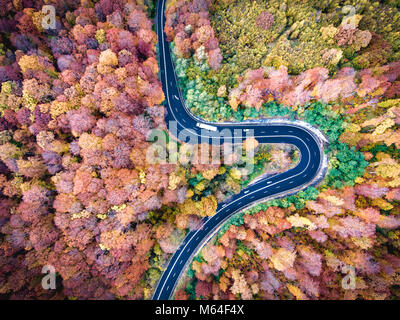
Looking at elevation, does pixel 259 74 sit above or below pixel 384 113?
above

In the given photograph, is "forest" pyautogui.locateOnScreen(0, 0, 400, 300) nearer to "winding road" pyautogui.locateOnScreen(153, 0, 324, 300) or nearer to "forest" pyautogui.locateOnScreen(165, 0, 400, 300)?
"forest" pyautogui.locateOnScreen(165, 0, 400, 300)

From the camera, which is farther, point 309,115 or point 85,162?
point 309,115

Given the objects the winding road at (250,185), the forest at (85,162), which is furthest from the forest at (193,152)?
the winding road at (250,185)

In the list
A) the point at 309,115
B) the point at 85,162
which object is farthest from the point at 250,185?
the point at 85,162

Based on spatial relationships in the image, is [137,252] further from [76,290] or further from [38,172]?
[38,172]

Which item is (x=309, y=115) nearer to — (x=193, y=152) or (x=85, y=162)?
(x=193, y=152)
